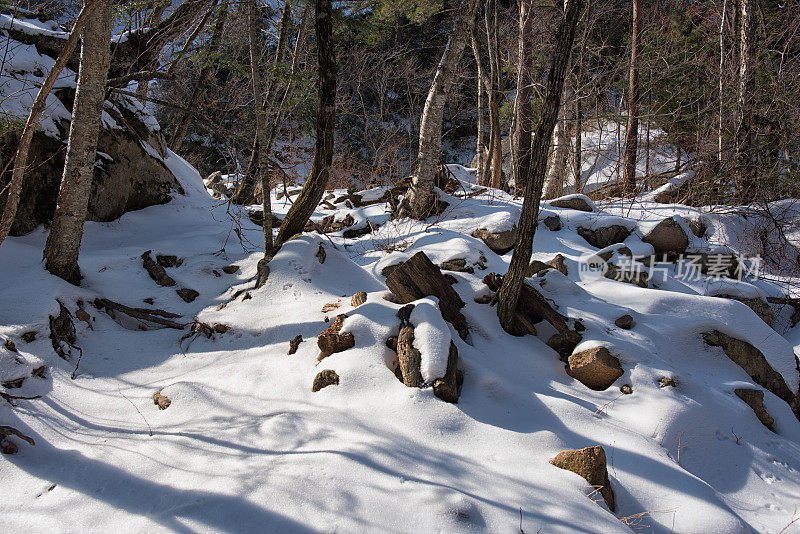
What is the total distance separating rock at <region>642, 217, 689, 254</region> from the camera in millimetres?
5895

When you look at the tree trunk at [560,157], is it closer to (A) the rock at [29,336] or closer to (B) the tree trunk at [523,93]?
(B) the tree trunk at [523,93]

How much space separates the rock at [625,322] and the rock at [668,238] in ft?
8.02

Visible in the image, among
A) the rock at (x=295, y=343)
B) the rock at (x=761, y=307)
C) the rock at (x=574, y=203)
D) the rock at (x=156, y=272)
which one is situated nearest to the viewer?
the rock at (x=295, y=343)

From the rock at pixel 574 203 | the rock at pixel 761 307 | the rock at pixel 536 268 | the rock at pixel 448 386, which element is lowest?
the rock at pixel 761 307

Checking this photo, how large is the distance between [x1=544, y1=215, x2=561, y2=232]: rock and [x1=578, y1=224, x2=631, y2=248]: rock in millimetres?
459

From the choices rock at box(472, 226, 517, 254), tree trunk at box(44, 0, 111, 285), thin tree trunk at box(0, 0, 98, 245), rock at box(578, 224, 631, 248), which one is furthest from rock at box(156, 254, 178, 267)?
rock at box(578, 224, 631, 248)

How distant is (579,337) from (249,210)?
569 centimetres

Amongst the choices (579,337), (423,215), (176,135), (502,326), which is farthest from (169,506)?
(176,135)

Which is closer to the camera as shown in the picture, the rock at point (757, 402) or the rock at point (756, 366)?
the rock at point (757, 402)

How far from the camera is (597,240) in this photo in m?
6.16

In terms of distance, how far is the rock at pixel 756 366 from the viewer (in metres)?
3.86

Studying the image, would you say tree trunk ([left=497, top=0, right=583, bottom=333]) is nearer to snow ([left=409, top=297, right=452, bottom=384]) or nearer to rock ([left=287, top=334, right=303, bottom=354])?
snow ([left=409, top=297, right=452, bottom=384])

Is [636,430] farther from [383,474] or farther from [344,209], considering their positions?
[344,209]

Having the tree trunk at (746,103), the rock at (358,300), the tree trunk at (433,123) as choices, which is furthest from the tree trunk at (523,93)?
the rock at (358,300)
